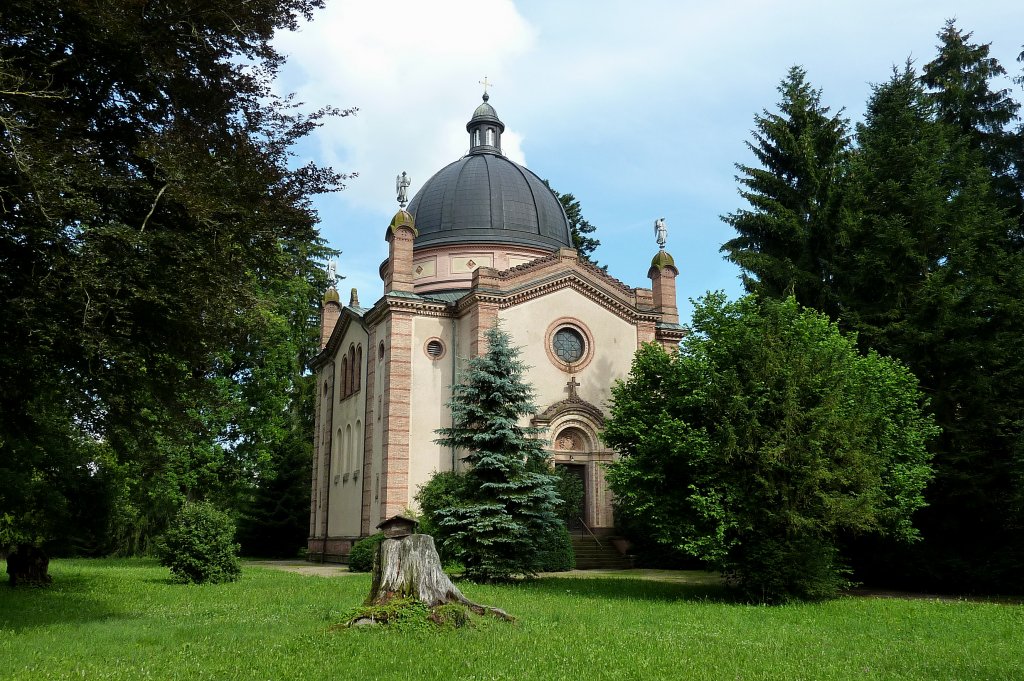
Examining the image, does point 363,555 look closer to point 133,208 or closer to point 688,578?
point 688,578

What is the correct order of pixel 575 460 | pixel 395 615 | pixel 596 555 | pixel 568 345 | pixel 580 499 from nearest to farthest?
pixel 395 615, pixel 596 555, pixel 580 499, pixel 575 460, pixel 568 345

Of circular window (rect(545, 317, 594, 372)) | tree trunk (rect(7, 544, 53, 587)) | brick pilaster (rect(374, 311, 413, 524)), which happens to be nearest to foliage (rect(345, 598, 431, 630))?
tree trunk (rect(7, 544, 53, 587))

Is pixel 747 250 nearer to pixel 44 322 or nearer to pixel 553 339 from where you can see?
pixel 553 339

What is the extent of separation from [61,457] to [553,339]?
15.4m

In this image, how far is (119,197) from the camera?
1034 cm

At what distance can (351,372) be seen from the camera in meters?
31.2

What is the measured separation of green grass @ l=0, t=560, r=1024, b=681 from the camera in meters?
8.05

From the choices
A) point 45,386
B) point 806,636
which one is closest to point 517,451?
point 806,636

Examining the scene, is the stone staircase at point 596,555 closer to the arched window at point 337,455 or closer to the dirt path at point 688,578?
the dirt path at point 688,578

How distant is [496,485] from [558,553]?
5.31m

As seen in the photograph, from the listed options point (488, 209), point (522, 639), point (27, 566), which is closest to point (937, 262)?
point (488, 209)

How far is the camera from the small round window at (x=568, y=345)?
27.3 m

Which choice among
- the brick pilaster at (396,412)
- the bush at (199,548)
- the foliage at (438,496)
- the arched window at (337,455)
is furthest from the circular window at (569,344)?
the bush at (199,548)

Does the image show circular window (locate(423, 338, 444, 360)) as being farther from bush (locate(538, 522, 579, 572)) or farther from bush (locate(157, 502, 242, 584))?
bush (locate(157, 502, 242, 584))
